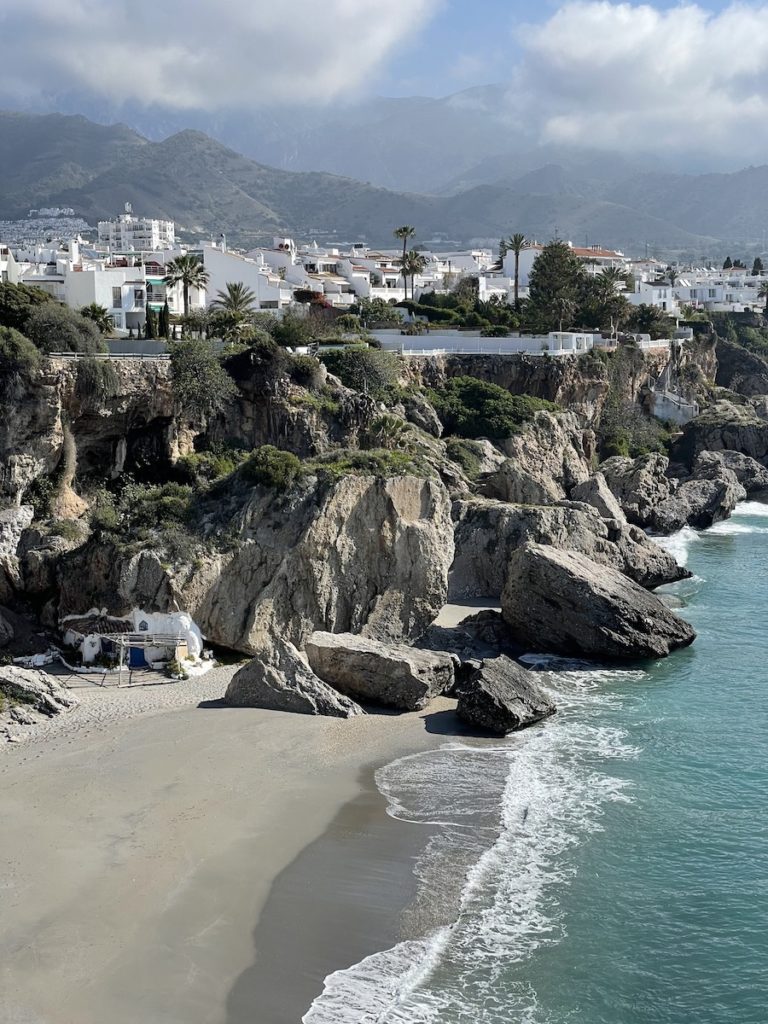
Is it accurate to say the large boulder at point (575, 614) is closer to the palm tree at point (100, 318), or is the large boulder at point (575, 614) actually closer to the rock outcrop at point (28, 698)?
the rock outcrop at point (28, 698)

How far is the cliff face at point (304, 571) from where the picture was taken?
1110 inches

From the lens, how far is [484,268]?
11775cm

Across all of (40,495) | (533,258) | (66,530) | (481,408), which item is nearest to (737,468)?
(481,408)

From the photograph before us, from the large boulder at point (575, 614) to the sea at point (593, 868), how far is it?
1250 mm

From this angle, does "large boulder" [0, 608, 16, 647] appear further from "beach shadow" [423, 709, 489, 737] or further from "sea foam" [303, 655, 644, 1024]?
"sea foam" [303, 655, 644, 1024]

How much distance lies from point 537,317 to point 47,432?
4036 cm

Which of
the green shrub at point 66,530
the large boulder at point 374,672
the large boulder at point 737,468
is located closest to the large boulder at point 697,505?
the large boulder at point 737,468

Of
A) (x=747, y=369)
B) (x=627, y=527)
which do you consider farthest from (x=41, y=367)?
(x=747, y=369)

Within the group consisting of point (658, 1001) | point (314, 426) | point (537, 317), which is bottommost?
point (658, 1001)

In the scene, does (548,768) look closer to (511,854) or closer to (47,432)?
(511,854)

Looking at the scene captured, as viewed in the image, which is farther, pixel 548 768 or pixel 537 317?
pixel 537 317

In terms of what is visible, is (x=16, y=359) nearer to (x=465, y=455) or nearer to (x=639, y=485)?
(x=465, y=455)

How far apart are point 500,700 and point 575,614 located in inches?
242

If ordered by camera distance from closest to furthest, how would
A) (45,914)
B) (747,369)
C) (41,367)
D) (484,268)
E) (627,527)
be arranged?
1. (45,914)
2. (41,367)
3. (627,527)
4. (747,369)
5. (484,268)
